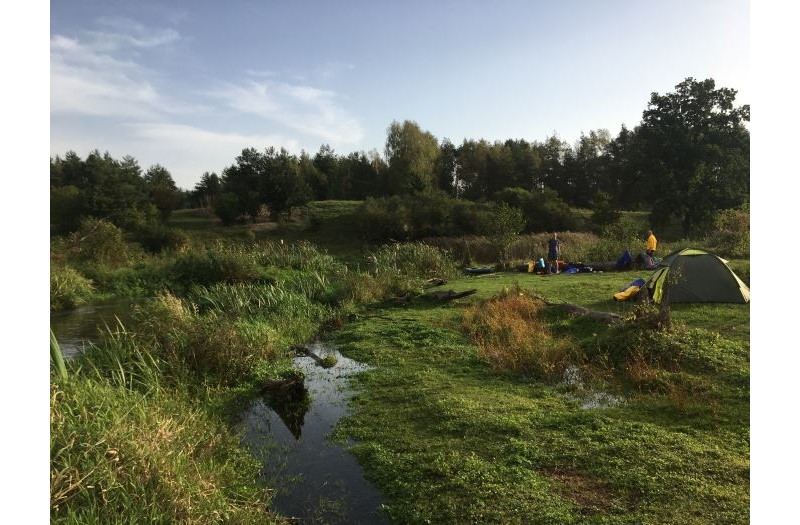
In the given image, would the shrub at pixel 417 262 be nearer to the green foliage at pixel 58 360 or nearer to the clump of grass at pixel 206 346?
the clump of grass at pixel 206 346

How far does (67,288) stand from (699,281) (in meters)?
18.1

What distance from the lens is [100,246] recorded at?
22.1 m

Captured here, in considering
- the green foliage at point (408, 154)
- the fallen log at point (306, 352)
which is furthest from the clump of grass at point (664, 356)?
the green foliage at point (408, 154)

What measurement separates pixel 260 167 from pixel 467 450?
41.1m

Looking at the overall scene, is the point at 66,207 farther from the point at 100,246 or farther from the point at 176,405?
the point at 176,405

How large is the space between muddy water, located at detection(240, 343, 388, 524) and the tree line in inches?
926

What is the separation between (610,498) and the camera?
4086 millimetres

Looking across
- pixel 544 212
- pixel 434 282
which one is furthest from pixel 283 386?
pixel 544 212

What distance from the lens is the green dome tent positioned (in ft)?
35.7

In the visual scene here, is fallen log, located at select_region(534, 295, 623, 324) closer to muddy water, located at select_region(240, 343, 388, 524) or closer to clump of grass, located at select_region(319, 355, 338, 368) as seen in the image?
clump of grass, located at select_region(319, 355, 338, 368)

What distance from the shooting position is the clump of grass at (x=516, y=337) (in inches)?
294

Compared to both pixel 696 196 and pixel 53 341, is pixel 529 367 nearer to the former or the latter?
pixel 53 341

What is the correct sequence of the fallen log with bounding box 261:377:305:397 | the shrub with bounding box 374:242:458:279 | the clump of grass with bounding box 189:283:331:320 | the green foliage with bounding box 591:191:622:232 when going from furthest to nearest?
the green foliage with bounding box 591:191:622:232, the shrub with bounding box 374:242:458:279, the clump of grass with bounding box 189:283:331:320, the fallen log with bounding box 261:377:305:397

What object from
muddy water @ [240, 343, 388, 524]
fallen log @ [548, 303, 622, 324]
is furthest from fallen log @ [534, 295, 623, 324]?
muddy water @ [240, 343, 388, 524]
